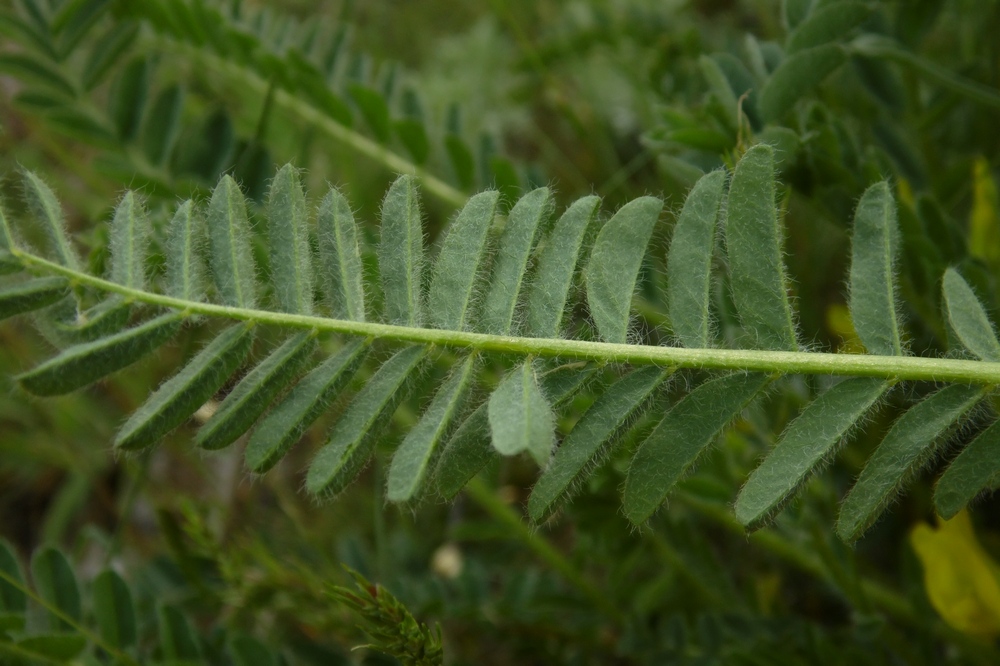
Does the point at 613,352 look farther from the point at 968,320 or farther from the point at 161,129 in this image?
the point at 161,129

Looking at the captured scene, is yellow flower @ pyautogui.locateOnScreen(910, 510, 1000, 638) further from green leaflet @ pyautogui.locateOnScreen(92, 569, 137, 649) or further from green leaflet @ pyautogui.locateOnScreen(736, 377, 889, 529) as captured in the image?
green leaflet @ pyautogui.locateOnScreen(92, 569, 137, 649)

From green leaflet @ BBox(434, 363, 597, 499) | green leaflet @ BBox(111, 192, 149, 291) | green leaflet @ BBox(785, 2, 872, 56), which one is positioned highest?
green leaflet @ BBox(785, 2, 872, 56)

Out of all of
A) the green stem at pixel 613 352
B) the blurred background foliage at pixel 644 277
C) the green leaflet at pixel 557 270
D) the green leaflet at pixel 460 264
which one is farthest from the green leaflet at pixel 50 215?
the green leaflet at pixel 557 270

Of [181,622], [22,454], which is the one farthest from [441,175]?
[22,454]

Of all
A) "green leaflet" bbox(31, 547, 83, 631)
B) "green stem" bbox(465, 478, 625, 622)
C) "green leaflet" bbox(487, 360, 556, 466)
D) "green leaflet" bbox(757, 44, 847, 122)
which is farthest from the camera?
"green stem" bbox(465, 478, 625, 622)

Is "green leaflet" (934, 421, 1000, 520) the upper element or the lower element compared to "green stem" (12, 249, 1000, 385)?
lower

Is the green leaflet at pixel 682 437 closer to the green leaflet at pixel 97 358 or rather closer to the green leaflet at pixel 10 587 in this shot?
the green leaflet at pixel 97 358

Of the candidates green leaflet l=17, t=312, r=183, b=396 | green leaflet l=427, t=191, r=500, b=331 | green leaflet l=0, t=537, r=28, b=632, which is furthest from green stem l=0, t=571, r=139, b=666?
green leaflet l=427, t=191, r=500, b=331

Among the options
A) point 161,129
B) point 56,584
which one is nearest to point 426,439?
point 56,584
